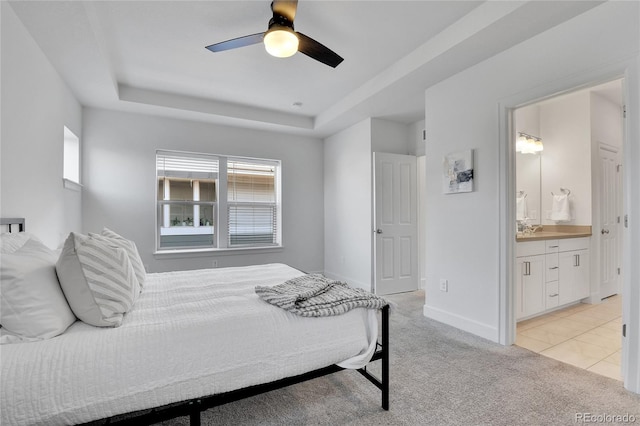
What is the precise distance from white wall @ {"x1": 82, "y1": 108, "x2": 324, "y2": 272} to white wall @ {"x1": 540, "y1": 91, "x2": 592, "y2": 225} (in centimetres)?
365

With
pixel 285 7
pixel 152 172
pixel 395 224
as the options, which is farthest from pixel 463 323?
pixel 152 172

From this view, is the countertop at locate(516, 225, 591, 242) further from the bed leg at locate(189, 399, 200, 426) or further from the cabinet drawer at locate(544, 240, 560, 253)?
the bed leg at locate(189, 399, 200, 426)

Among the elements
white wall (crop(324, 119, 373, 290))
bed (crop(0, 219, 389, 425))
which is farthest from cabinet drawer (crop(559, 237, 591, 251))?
bed (crop(0, 219, 389, 425))

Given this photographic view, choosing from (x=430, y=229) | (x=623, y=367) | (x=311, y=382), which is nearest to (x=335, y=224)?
Result: (x=430, y=229)

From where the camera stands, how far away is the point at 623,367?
1.93 m

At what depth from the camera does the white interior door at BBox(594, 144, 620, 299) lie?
151 inches

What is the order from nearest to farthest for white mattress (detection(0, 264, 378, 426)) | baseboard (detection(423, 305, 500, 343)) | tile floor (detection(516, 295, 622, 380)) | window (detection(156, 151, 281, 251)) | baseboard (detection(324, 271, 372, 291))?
white mattress (detection(0, 264, 378, 426)) < tile floor (detection(516, 295, 622, 380)) < baseboard (detection(423, 305, 500, 343)) < baseboard (detection(324, 271, 372, 291)) < window (detection(156, 151, 281, 251))

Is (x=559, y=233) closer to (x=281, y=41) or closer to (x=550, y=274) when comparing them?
(x=550, y=274)

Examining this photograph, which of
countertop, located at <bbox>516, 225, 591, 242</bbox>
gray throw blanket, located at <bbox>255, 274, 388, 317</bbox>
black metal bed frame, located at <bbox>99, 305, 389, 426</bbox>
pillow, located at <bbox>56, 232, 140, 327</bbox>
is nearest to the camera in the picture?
black metal bed frame, located at <bbox>99, 305, 389, 426</bbox>

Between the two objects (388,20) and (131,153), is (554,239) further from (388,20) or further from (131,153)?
(131,153)

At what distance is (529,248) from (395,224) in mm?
1707

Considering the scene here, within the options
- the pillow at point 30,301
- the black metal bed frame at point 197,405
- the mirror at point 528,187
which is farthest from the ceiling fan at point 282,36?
the mirror at point 528,187

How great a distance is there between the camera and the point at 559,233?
376cm

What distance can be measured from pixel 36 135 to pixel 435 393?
357 cm
